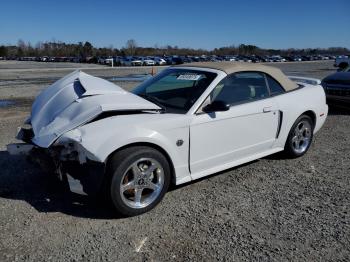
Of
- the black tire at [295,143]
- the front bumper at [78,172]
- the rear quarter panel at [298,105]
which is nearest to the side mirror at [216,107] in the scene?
the rear quarter panel at [298,105]

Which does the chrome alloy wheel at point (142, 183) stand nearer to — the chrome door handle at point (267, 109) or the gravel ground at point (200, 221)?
the gravel ground at point (200, 221)

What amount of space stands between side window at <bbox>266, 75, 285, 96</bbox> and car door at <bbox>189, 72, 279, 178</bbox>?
0.09 m

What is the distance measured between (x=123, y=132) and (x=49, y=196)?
4.53ft

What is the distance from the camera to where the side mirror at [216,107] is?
3.96 m

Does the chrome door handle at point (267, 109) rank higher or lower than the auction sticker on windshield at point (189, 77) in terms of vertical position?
lower

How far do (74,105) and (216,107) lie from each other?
159cm

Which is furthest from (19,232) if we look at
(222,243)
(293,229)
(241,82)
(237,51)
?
(237,51)

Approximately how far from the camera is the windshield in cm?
412

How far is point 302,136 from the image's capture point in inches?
212

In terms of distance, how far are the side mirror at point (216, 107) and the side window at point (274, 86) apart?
1.19m

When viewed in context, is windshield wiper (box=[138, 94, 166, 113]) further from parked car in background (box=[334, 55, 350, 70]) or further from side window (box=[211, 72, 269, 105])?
parked car in background (box=[334, 55, 350, 70])

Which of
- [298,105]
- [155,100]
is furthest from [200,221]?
[298,105]

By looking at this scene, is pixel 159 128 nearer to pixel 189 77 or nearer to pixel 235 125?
pixel 235 125

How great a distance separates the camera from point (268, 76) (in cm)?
492
